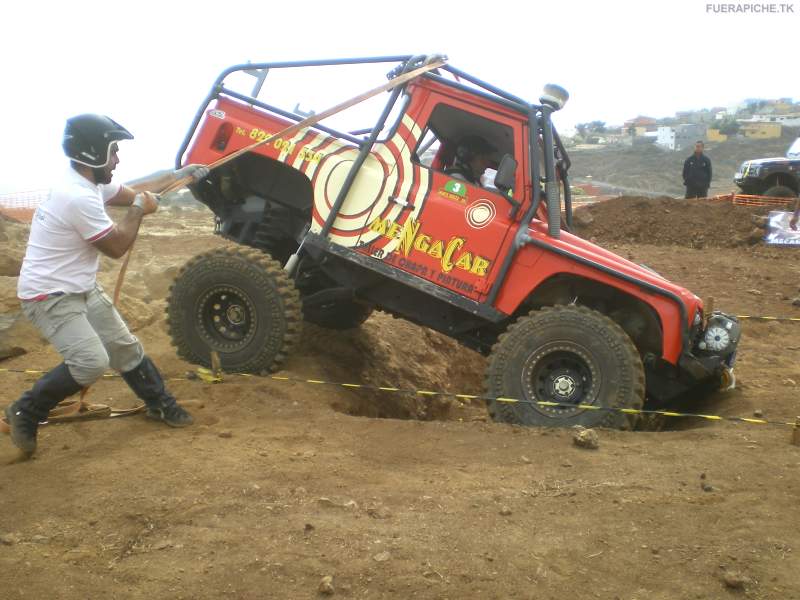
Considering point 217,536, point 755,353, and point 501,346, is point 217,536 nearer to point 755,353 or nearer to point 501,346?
point 501,346

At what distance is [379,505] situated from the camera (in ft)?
14.5

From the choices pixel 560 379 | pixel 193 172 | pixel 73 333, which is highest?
pixel 193 172

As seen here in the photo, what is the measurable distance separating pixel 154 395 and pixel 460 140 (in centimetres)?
307

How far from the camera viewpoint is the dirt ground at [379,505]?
3.74 meters

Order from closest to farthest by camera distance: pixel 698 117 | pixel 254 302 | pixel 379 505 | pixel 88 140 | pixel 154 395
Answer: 1. pixel 379 505
2. pixel 88 140
3. pixel 154 395
4. pixel 254 302
5. pixel 698 117

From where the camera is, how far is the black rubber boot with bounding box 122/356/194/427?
220 inches

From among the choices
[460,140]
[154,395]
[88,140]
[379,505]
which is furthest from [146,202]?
[460,140]

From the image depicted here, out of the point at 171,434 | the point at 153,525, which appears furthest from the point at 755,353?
the point at 153,525

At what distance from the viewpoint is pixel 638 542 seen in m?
4.11

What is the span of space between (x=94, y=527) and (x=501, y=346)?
3058 mm

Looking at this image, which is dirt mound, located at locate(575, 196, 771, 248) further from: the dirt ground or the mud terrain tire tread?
the mud terrain tire tread

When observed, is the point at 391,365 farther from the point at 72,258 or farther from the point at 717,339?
the point at 72,258

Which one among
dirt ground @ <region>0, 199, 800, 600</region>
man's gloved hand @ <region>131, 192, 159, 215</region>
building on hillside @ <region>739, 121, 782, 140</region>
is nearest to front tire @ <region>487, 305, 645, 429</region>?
dirt ground @ <region>0, 199, 800, 600</region>

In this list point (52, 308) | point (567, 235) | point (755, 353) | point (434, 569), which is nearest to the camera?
point (434, 569)
